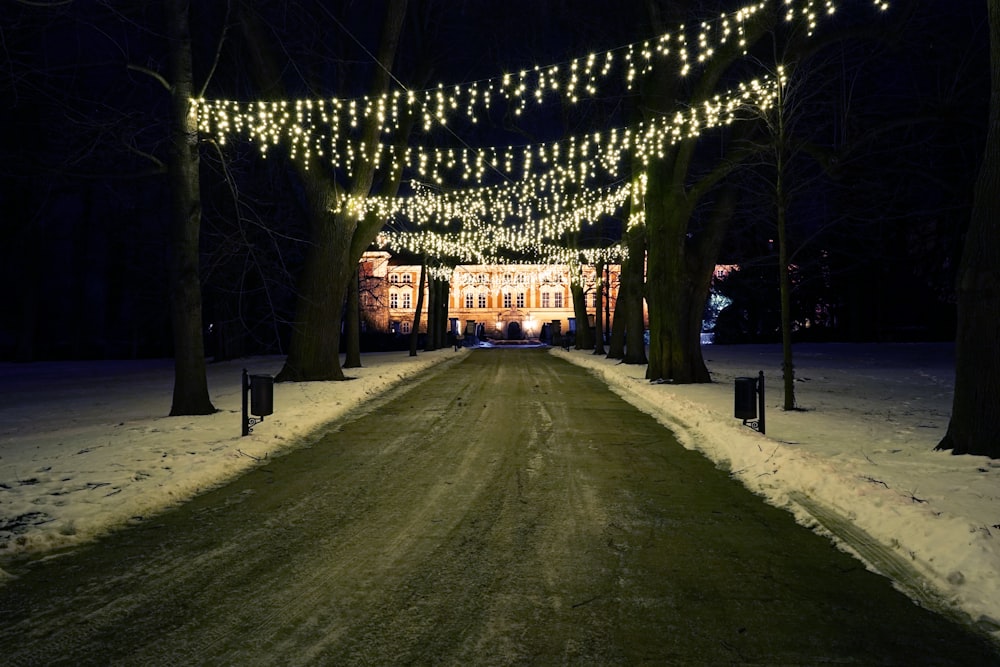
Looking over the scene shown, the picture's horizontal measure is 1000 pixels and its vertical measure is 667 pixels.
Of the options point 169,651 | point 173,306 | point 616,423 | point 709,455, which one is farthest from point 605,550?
point 173,306

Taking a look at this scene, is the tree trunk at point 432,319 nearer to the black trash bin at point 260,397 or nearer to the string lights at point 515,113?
the string lights at point 515,113

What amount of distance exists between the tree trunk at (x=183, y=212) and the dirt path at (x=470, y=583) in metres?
5.28

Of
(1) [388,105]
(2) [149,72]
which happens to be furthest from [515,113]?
(2) [149,72]

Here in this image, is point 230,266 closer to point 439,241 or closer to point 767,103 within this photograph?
point 439,241

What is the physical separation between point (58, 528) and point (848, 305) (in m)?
52.8

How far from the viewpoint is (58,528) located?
539 cm

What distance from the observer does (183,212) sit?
11.7 meters

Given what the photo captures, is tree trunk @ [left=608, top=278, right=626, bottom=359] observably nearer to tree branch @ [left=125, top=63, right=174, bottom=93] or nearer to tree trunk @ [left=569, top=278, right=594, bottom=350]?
tree trunk @ [left=569, top=278, right=594, bottom=350]

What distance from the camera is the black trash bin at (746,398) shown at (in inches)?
382

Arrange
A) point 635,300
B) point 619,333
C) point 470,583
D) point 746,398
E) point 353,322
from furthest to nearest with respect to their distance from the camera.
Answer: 1. point 619,333
2. point 635,300
3. point 353,322
4. point 746,398
5. point 470,583

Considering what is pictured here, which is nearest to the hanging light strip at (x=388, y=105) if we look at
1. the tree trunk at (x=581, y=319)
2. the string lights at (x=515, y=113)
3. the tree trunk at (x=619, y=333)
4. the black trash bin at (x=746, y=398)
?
the string lights at (x=515, y=113)

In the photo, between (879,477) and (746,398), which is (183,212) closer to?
(746,398)

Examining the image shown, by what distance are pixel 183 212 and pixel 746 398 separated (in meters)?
10.2

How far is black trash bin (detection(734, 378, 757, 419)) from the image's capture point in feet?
31.8
